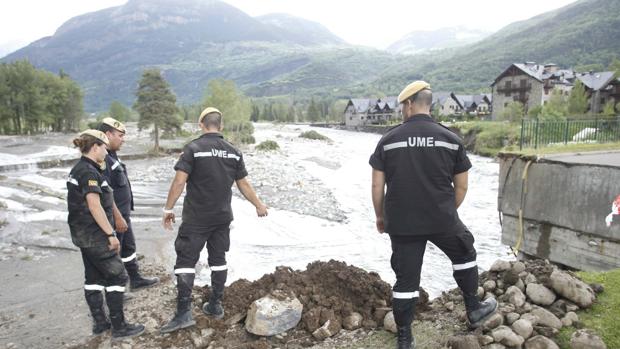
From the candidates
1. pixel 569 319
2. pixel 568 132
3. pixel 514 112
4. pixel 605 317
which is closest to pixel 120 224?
pixel 569 319

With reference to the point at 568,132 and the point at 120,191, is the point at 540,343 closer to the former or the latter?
the point at 120,191

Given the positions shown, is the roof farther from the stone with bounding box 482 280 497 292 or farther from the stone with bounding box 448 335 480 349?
the stone with bounding box 448 335 480 349

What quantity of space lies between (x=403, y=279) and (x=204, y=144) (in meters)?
2.69

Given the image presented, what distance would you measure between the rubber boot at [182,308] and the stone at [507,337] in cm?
330

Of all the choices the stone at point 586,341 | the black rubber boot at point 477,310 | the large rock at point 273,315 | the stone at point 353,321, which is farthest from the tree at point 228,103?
the stone at point 586,341

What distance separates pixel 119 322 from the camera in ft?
15.7

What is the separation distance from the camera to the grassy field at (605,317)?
3.59 m

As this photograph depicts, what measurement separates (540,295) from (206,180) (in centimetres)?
379

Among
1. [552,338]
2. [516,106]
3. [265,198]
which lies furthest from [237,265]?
[516,106]

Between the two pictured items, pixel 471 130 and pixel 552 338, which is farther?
pixel 471 130

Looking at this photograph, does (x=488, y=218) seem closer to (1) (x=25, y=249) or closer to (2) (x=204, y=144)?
(2) (x=204, y=144)

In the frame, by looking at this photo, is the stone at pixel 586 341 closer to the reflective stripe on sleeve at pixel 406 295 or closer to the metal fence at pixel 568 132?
the reflective stripe on sleeve at pixel 406 295

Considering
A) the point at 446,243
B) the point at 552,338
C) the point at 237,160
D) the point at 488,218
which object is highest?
the point at 237,160

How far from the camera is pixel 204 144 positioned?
477 cm
